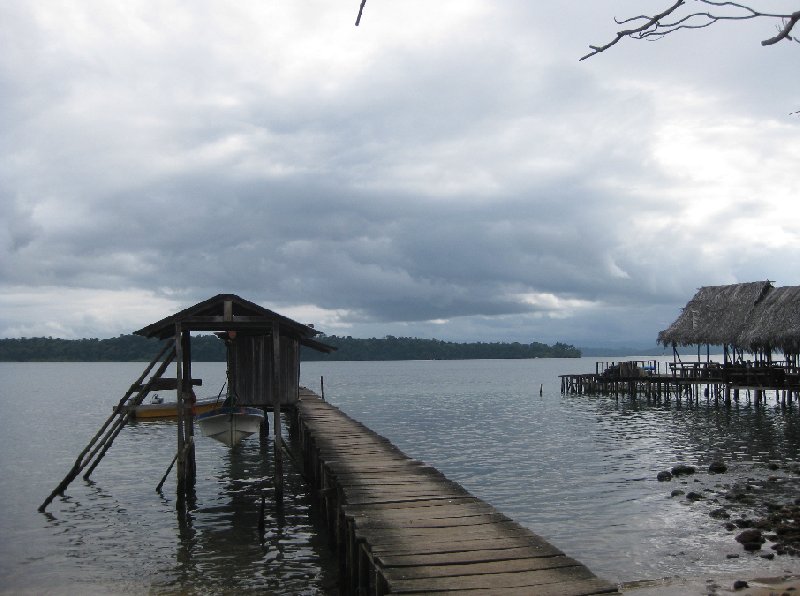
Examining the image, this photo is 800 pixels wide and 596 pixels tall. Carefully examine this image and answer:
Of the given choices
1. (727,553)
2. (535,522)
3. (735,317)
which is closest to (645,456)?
(535,522)

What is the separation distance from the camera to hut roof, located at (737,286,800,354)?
4172cm

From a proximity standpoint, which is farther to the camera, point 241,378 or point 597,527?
point 241,378

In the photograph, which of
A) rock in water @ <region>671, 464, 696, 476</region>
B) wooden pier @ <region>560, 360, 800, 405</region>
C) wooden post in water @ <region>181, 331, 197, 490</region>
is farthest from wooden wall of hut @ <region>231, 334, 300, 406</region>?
wooden pier @ <region>560, 360, 800, 405</region>

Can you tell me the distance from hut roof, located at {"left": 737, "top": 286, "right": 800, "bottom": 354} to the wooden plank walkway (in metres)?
33.5

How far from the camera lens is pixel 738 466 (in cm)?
2447

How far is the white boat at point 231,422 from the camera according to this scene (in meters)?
22.7

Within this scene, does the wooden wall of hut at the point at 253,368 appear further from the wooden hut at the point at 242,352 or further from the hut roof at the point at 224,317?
the hut roof at the point at 224,317

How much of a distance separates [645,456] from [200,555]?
1813 centimetres

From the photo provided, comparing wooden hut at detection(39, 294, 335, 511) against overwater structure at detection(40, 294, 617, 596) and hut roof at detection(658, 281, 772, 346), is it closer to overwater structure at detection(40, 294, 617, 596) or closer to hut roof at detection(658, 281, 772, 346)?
overwater structure at detection(40, 294, 617, 596)

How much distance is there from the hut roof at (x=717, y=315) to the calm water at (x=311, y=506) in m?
5.96

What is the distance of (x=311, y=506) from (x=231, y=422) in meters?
4.49

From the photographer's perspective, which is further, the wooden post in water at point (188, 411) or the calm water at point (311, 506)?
the wooden post in water at point (188, 411)

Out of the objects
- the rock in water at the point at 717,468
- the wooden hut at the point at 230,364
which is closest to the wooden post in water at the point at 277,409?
the wooden hut at the point at 230,364

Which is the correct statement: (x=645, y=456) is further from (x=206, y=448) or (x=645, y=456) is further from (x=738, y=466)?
(x=206, y=448)
